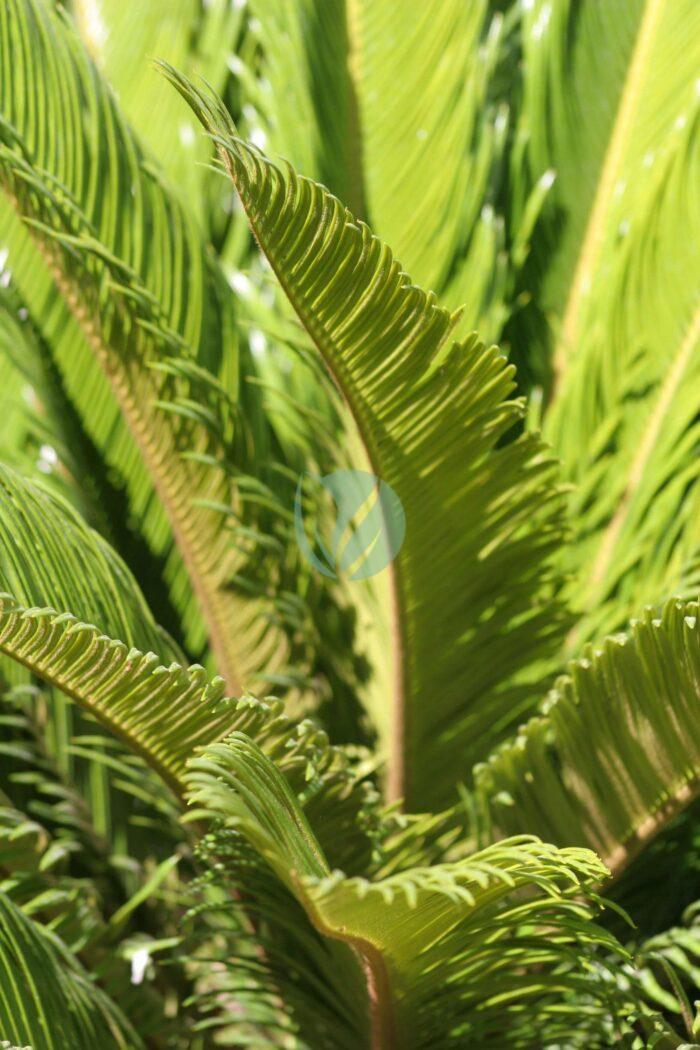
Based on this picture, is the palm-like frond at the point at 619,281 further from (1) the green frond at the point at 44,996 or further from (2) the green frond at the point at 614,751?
(1) the green frond at the point at 44,996

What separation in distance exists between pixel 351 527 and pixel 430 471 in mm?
222

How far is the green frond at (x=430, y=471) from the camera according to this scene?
87 cm

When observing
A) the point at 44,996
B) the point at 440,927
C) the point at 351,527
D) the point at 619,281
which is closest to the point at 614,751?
the point at 440,927

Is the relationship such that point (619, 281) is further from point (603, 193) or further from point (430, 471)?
point (430, 471)

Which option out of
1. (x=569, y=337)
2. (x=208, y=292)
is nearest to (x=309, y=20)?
(x=208, y=292)

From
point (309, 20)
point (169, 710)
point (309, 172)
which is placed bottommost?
point (169, 710)

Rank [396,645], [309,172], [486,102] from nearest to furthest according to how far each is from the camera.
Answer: [396,645]
[309,172]
[486,102]

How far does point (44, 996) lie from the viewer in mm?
976

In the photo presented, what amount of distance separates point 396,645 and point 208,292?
439 mm

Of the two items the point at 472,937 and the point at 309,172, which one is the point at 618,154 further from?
the point at 472,937

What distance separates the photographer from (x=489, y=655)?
1.21 metres

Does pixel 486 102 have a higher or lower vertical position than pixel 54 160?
higher

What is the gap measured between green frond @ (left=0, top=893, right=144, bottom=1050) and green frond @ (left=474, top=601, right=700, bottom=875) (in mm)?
368

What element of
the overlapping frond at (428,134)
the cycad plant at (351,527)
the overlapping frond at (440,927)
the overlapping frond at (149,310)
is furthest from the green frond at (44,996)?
the overlapping frond at (428,134)
